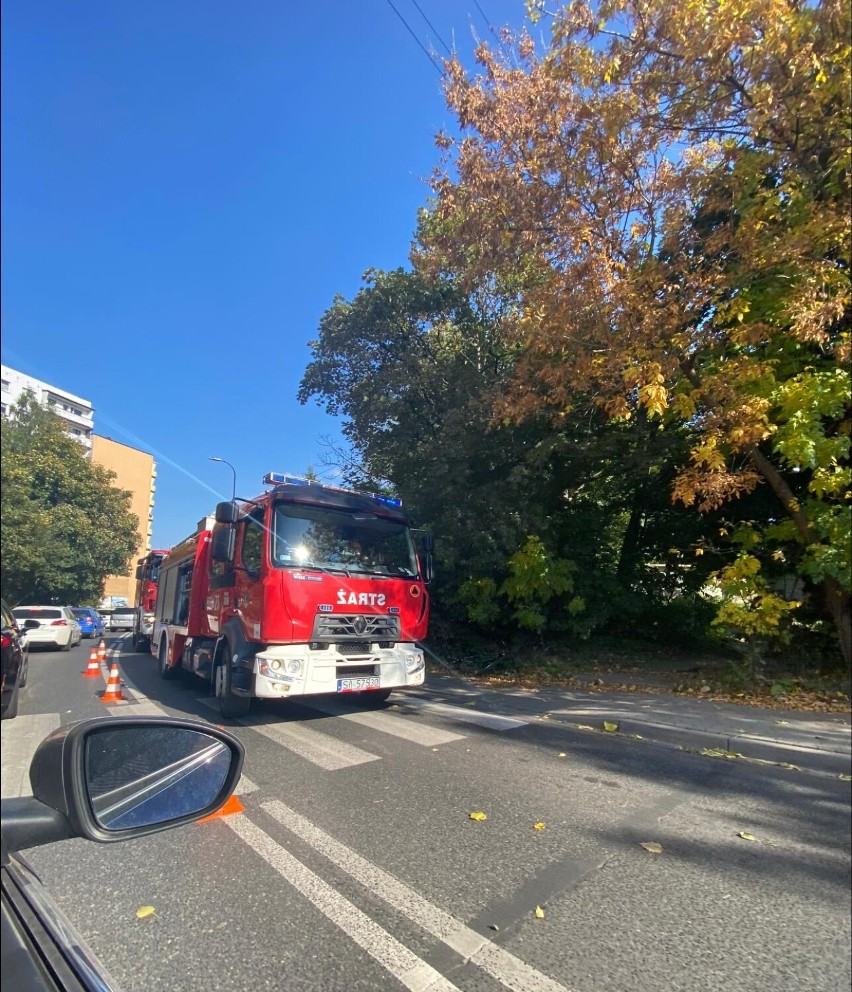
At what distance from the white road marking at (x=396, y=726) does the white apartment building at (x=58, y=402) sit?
495 cm

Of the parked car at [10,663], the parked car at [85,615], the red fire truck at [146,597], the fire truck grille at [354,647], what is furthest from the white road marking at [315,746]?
the red fire truck at [146,597]

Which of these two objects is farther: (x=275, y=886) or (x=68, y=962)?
(x=275, y=886)

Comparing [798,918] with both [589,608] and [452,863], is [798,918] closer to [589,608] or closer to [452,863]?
[452,863]

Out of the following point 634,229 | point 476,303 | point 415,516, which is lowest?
point 415,516

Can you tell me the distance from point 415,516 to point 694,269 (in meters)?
6.54

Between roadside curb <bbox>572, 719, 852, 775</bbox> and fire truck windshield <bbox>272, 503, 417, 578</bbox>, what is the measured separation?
3.31 meters

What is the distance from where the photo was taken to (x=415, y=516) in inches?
497

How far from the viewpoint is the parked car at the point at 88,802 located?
112 cm

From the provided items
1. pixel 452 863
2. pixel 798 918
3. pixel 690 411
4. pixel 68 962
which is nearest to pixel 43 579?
pixel 68 962

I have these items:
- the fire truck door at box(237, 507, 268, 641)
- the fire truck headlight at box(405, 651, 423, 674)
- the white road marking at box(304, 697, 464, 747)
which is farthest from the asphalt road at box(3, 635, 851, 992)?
the fire truck headlight at box(405, 651, 423, 674)

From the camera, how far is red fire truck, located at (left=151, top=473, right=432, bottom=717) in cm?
691

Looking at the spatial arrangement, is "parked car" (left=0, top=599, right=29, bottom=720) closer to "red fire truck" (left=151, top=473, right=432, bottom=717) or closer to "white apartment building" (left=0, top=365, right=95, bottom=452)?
"white apartment building" (left=0, top=365, right=95, bottom=452)

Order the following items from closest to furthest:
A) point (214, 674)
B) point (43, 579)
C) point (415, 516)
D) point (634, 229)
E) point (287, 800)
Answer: point (43, 579)
point (287, 800)
point (214, 674)
point (634, 229)
point (415, 516)

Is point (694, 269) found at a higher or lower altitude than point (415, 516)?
higher
